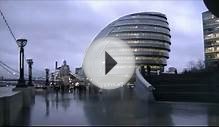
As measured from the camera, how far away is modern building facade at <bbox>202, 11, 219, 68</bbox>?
359 ft

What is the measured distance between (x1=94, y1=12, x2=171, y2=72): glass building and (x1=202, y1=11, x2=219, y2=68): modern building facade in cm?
1808

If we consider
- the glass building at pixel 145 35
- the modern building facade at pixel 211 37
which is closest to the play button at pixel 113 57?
the glass building at pixel 145 35

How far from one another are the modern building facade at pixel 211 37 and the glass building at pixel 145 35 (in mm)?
18080

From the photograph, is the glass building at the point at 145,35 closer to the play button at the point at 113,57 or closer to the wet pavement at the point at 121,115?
the play button at the point at 113,57

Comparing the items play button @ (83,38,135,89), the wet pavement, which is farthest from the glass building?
the wet pavement

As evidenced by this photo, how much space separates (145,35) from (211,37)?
24219 mm

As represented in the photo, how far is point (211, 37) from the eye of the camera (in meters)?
112

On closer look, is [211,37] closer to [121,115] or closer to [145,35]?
[145,35]

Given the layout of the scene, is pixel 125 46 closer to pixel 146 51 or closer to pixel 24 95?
pixel 146 51

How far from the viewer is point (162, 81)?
113ft

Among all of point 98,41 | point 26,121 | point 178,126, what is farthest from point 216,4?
point 98,41

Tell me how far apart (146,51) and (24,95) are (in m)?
106

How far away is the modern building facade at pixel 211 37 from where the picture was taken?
109438 mm

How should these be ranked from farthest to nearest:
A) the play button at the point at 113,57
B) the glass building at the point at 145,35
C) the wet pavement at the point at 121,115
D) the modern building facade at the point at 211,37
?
the glass building at the point at 145,35 < the play button at the point at 113,57 < the modern building facade at the point at 211,37 < the wet pavement at the point at 121,115
